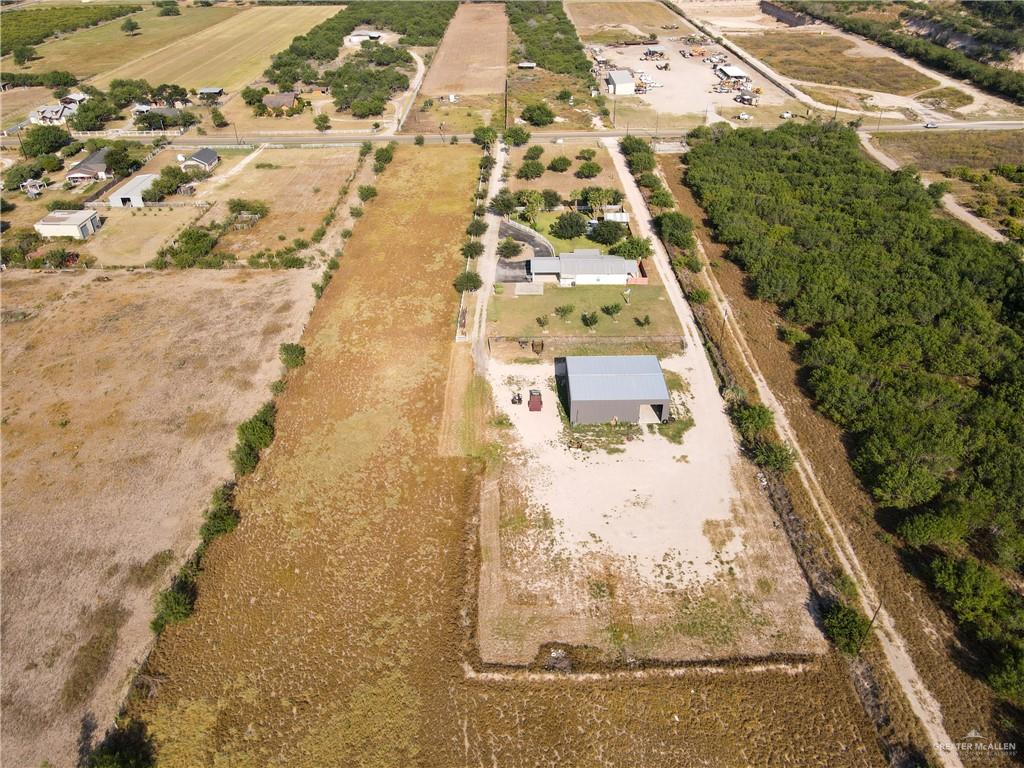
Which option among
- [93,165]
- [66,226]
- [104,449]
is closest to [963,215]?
[104,449]

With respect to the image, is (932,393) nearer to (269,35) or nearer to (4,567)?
(4,567)

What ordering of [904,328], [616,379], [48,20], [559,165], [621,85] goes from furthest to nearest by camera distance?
[48,20] < [621,85] < [559,165] < [904,328] < [616,379]

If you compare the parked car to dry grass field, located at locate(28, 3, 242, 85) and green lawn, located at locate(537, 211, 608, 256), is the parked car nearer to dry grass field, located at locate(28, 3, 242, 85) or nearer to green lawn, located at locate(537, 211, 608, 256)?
green lawn, located at locate(537, 211, 608, 256)

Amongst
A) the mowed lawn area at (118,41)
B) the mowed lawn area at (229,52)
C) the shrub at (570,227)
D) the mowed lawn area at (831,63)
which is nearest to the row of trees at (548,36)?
the mowed lawn area at (831,63)

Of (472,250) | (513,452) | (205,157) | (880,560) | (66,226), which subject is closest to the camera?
(880,560)

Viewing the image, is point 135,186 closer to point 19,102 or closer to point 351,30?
point 19,102

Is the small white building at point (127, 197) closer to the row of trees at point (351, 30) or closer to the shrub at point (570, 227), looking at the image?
the row of trees at point (351, 30)
